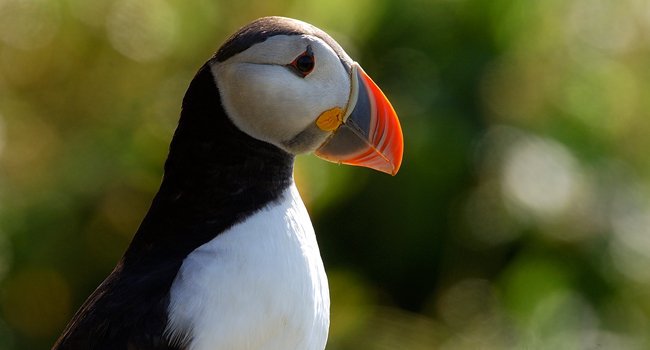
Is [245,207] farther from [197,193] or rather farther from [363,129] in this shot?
[363,129]

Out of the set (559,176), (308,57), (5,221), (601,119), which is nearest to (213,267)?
(308,57)

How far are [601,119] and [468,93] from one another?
614 millimetres

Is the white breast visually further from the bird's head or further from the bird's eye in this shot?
the bird's eye

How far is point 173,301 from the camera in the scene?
2404 mm

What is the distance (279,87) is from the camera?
2.49 metres

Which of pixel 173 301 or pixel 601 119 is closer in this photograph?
pixel 173 301

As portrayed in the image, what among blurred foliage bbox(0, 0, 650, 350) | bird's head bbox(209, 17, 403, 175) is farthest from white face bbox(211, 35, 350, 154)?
blurred foliage bbox(0, 0, 650, 350)

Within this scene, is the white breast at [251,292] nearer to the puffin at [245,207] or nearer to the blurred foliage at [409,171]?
the puffin at [245,207]

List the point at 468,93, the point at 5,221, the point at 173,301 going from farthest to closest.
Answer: the point at 468,93
the point at 5,221
the point at 173,301

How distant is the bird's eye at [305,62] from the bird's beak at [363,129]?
0.34ft

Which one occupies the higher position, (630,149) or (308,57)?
(308,57)

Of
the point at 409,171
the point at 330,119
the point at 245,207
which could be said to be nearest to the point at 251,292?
the point at 245,207

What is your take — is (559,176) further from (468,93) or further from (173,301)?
(173,301)

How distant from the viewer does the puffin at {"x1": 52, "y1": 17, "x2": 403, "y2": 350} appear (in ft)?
7.84
